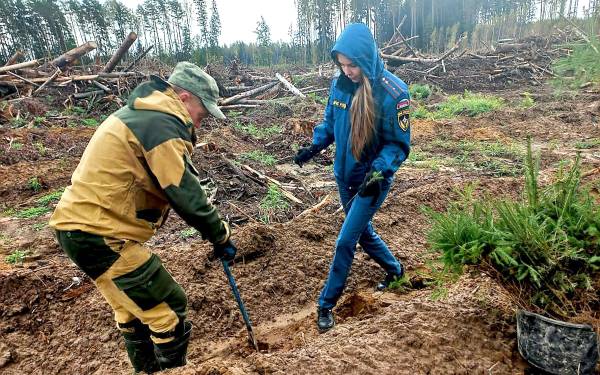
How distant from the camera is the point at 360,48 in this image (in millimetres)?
2486

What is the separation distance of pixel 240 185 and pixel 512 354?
4.40 m

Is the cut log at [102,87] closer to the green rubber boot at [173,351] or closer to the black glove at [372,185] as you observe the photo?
the green rubber boot at [173,351]

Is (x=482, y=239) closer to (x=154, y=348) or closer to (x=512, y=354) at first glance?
(x=512, y=354)

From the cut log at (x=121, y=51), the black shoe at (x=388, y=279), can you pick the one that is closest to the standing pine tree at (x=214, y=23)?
the cut log at (x=121, y=51)

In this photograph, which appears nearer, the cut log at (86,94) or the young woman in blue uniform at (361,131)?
the young woman in blue uniform at (361,131)

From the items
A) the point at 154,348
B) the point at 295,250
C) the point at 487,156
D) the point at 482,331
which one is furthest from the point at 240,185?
the point at 487,156

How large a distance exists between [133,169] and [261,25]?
39.8m

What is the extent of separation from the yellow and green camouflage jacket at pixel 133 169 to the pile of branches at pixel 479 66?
16948 millimetres

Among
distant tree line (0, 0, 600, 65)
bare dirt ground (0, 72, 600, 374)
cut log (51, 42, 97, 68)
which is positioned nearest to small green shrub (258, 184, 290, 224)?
bare dirt ground (0, 72, 600, 374)

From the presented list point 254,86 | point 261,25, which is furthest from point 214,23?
point 254,86

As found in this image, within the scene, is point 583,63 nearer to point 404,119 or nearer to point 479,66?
point 404,119

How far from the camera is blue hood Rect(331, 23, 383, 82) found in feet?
8.16

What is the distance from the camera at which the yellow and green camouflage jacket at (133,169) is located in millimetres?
1939

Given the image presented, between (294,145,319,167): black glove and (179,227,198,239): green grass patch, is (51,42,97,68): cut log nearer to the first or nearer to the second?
(179,227,198,239): green grass patch
